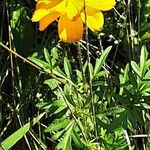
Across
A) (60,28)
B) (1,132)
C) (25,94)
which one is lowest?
(1,132)

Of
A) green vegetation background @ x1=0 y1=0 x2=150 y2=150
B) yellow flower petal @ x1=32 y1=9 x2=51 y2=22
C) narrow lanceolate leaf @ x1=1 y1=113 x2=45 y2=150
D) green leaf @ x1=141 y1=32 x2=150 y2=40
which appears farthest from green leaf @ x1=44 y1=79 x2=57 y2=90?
green leaf @ x1=141 y1=32 x2=150 y2=40

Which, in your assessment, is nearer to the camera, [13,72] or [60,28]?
[60,28]

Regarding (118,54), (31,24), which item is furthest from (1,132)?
(118,54)

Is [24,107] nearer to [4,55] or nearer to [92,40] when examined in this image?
[4,55]

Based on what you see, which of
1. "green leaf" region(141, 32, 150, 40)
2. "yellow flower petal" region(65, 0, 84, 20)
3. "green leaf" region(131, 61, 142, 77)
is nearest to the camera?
"yellow flower petal" region(65, 0, 84, 20)

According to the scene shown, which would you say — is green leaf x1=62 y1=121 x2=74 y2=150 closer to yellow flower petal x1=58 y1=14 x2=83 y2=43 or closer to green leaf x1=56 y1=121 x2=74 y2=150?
green leaf x1=56 y1=121 x2=74 y2=150

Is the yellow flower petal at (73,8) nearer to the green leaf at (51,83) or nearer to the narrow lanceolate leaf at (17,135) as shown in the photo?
the green leaf at (51,83)

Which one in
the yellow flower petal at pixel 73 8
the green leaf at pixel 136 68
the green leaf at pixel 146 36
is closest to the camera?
the yellow flower petal at pixel 73 8

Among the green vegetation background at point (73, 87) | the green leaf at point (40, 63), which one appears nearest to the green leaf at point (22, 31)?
the green vegetation background at point (73, 87)
